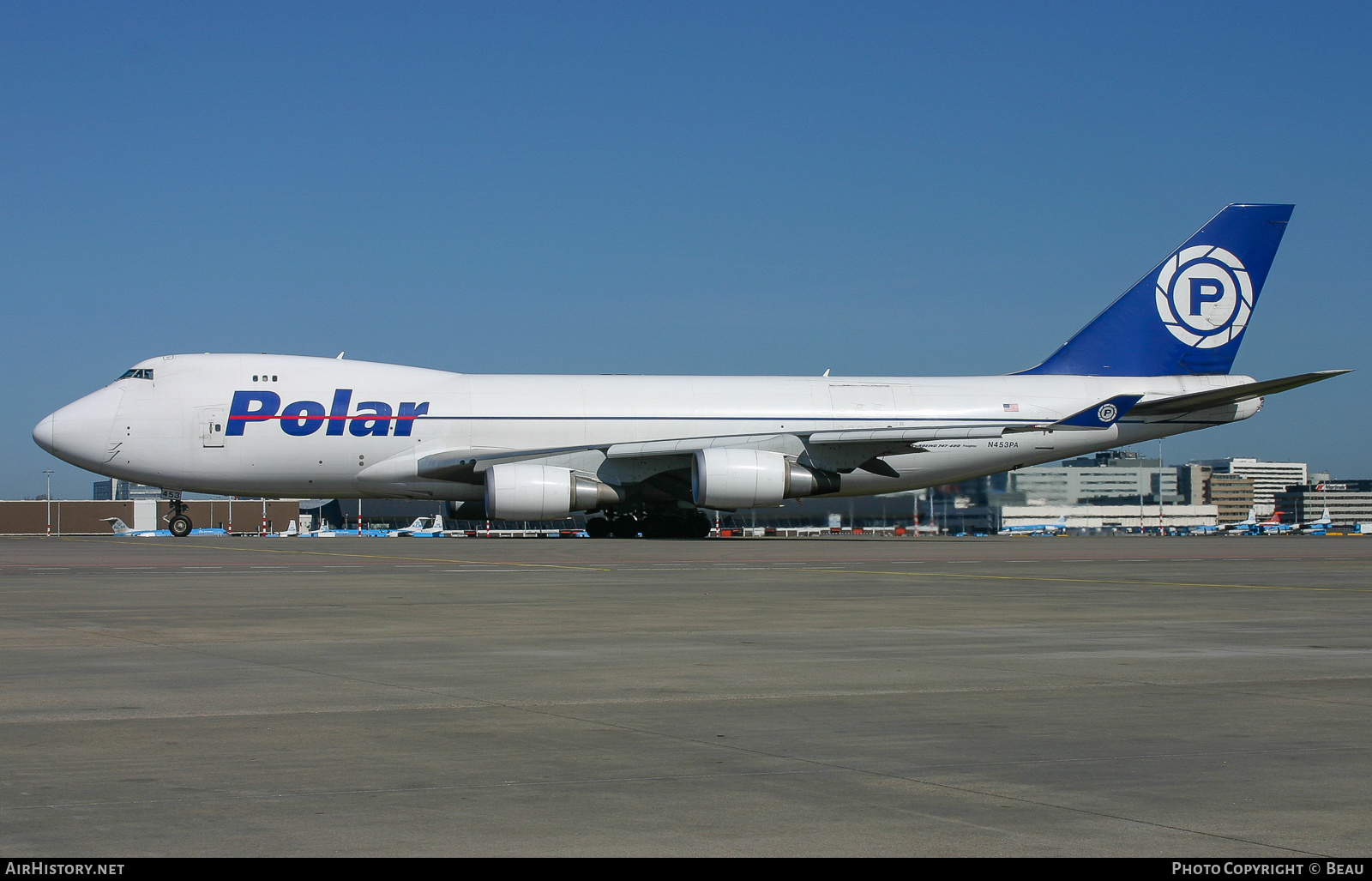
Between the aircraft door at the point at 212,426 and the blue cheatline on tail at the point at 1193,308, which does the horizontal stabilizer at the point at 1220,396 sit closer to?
the blue cheatline on tail at the point at 1193,308

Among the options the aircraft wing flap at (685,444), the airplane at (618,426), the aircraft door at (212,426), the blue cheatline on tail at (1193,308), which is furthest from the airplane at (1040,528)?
the aircraft door at (212,426)

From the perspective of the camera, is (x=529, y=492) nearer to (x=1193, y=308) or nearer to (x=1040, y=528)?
(x=1040, y=528)

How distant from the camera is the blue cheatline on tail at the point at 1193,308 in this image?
1604 inches

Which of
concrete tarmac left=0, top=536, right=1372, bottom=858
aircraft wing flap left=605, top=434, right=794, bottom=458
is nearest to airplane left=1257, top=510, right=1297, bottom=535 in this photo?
aircraft wing flap left=605, top=434, right=794, bottom=458

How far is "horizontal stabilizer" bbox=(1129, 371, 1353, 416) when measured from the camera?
3400cm

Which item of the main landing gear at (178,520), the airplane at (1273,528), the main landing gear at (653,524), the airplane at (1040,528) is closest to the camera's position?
the main landing gear at (178,520)

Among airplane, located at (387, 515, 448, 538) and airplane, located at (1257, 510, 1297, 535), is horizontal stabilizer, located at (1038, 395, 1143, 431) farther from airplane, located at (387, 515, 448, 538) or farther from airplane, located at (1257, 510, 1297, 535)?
airplane, located at (387, 515, 448, 538)

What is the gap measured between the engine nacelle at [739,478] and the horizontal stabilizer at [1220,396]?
10999mm

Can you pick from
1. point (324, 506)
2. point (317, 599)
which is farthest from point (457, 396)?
point (324, 506)

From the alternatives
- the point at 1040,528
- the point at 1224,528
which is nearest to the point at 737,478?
Answer: the point at 1040,528

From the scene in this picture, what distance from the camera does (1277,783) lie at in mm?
5234

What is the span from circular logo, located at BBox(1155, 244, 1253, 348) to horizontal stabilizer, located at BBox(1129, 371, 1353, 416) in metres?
2.99
